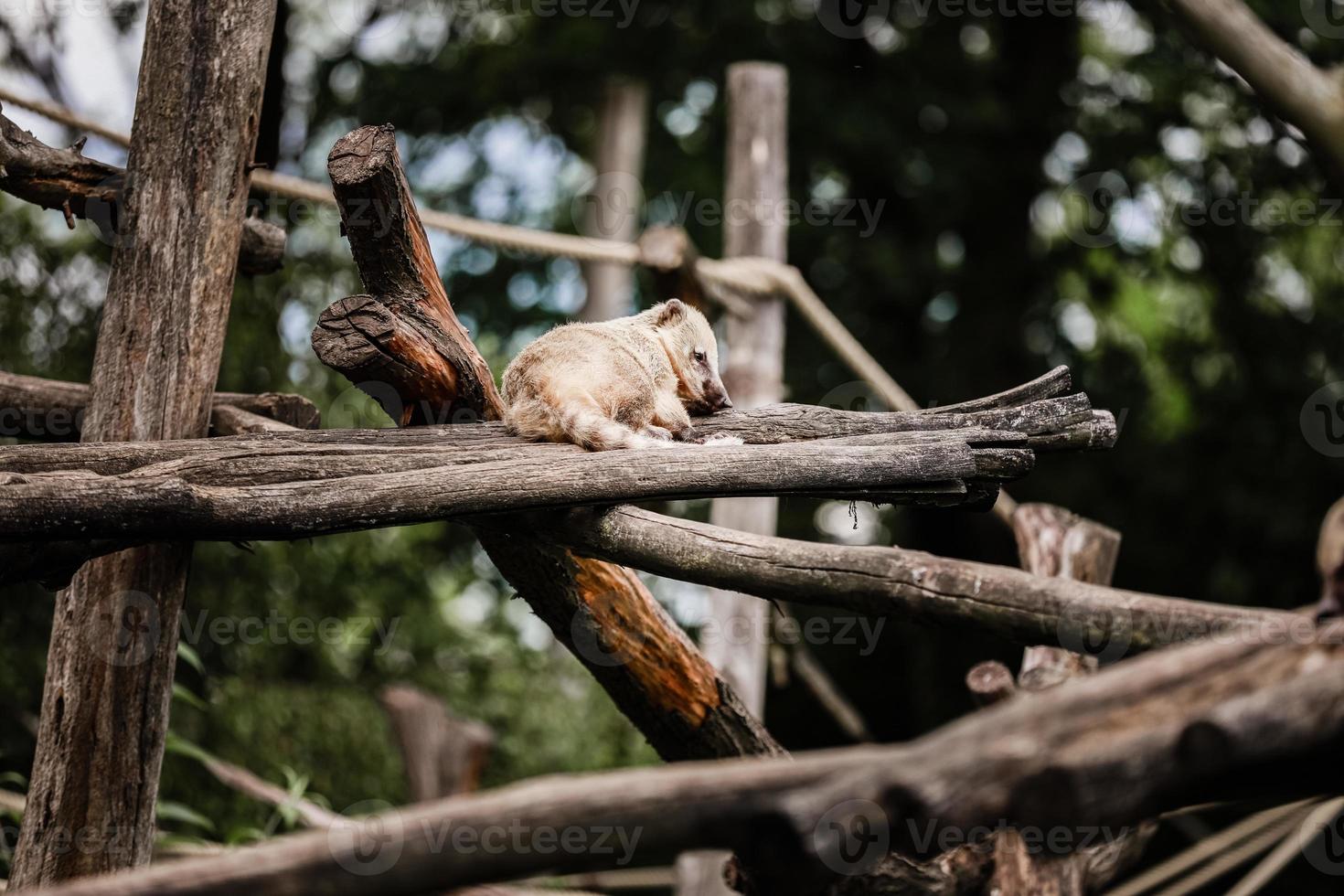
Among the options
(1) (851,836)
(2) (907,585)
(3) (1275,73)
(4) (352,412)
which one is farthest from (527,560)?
(4) (352,412)

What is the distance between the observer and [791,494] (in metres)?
2.76

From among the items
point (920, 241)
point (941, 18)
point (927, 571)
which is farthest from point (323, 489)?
point (941, 18)

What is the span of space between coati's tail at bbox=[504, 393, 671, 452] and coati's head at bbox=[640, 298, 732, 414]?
896 mm

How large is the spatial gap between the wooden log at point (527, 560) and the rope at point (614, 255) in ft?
3.87

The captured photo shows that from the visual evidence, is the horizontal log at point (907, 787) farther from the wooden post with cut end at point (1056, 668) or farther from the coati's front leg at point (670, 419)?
the coati's front leg at point (670, 419)

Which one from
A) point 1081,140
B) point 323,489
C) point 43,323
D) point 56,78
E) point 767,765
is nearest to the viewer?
point 767,765

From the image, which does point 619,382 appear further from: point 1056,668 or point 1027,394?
point 1056,668

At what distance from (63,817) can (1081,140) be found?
25.1 feet

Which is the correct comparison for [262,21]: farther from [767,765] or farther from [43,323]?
[43,323]

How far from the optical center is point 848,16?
27.5ft

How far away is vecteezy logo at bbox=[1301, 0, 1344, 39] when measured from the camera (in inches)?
293

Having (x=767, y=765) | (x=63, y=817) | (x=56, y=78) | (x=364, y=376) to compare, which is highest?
(x=56, y=78)

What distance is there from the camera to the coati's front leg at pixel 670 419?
12.0 ft

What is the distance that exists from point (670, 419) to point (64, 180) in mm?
1828
